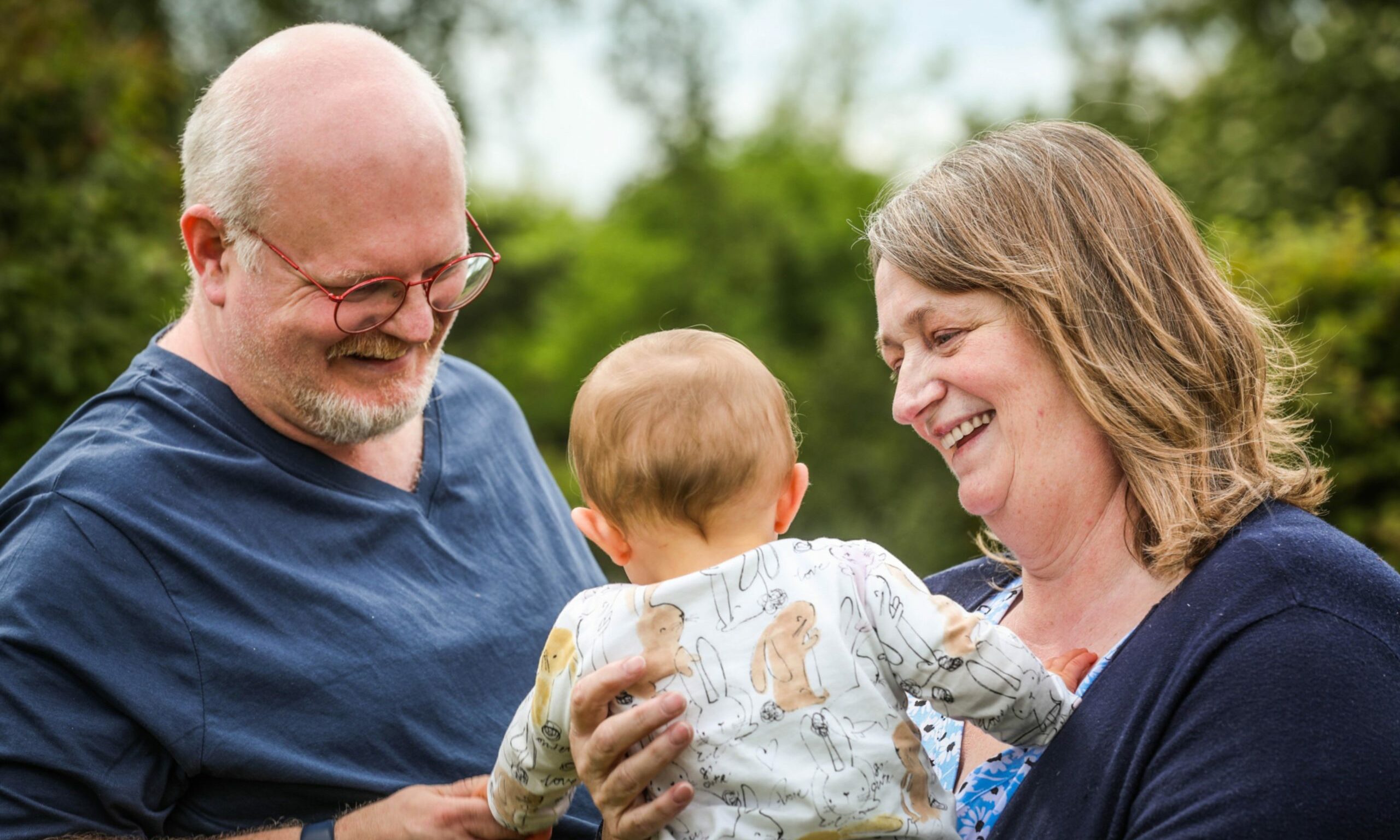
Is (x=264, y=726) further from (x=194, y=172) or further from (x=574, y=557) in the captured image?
(x=194, y=172)

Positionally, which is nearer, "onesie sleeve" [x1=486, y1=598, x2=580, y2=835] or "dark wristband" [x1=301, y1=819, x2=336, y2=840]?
"onesie sleeve" [x1=486, y1=598, x2=580, y2=835]

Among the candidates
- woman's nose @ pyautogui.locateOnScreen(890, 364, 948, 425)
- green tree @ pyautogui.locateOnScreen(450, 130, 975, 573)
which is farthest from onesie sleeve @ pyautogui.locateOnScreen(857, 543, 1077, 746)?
green tree @ pyautogui.locateOnScreen(450, 130, 975, 573)

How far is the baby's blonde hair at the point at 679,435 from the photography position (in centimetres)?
210

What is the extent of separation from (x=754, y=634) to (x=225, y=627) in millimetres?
1254

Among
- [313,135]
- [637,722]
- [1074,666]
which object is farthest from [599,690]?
[313,135]

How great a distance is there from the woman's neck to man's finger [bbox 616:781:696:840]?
0.85 metres

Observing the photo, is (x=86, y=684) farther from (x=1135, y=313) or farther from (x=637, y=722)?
(x=1135, y=313)

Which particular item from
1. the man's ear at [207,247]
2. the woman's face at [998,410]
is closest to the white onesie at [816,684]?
the woman's face at [998,410]

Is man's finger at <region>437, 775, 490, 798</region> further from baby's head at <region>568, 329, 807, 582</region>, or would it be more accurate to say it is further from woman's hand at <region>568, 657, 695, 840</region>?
baby's head at <region>568, 329, 807, 582</region>

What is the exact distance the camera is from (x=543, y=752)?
2275 millimetres

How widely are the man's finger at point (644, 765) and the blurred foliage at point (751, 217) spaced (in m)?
1.63

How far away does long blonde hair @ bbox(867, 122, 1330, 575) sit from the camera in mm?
2285

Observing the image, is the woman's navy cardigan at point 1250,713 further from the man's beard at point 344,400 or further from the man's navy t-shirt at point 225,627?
the man's beard at point 344,400

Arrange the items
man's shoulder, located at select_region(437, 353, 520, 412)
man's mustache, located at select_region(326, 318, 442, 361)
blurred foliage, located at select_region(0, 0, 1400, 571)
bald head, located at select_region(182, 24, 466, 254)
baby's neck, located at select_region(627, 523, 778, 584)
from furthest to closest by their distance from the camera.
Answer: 1. blurred foliage, located at select_region(0, 0, 1400, 571)
2. man's shoulder, located at select_region(437, 353, 520, 412)
3. man's mustache, located at select_region(326, 318, 442, 361)
4. bald head, located at select_region(182, 24, 466, 254)
5. baby's neck, located at select_region(627, 523, 778, 584)
